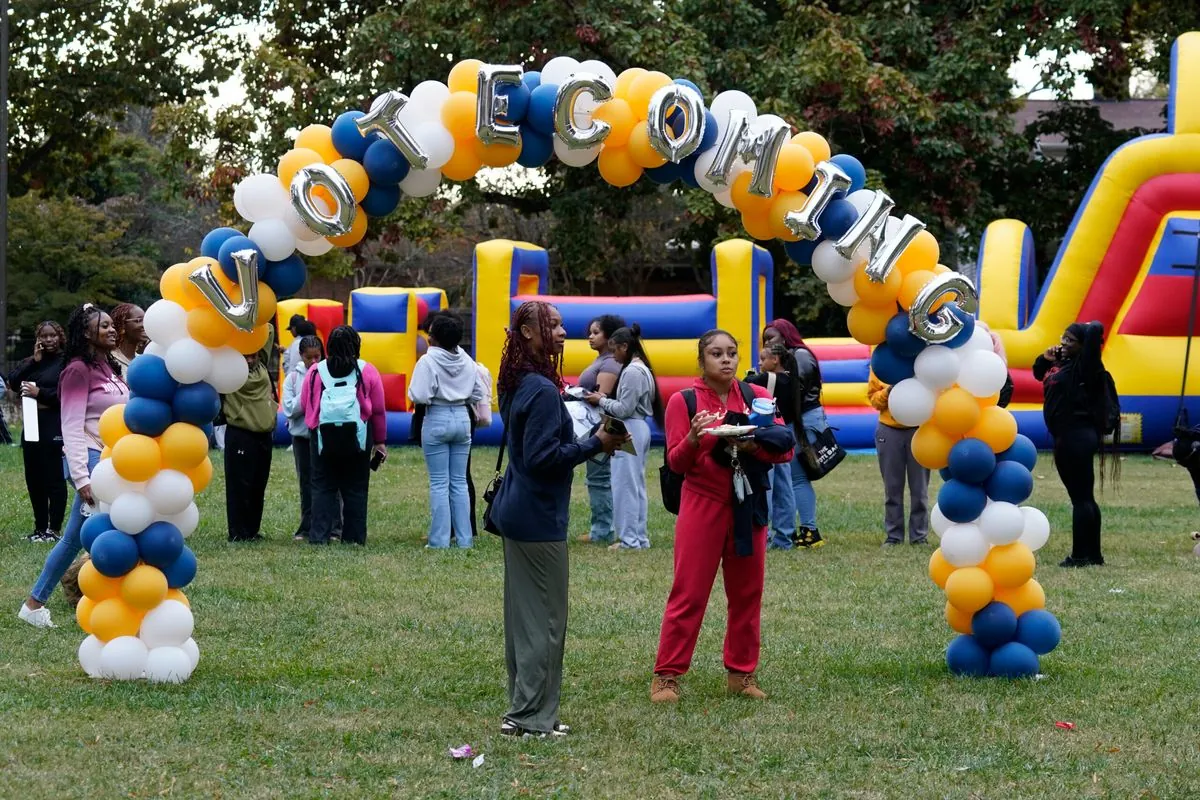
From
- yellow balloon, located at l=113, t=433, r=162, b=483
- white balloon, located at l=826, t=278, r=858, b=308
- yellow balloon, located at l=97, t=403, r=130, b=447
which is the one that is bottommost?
yellow balloon, located at l=113, t=433, r=162, b=483

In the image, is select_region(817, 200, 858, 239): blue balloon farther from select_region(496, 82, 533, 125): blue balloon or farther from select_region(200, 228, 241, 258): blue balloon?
select_region(200, 228, 241, 258): blue balloon

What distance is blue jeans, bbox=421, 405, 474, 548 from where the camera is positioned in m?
12.2

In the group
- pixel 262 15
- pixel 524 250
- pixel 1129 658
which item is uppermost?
pixel 262 15

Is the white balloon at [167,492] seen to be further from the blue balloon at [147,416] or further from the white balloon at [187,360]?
the white balloon at [187,360]

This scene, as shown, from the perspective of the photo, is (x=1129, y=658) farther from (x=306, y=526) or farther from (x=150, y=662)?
(x=306, y=526)

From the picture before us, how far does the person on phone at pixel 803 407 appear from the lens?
39.5 ft

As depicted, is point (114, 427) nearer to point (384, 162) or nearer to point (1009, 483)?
point (384, 162)

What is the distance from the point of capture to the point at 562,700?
7125mm

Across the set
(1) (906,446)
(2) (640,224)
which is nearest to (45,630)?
(1) (906,446)

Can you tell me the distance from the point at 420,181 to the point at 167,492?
197 centimetres

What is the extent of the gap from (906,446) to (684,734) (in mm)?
6408

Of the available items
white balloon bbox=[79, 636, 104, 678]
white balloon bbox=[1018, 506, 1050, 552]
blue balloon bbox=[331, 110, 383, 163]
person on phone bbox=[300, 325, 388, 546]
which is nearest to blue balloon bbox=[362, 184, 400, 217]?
blue balloon bbox=[331, 110, 383, 163]

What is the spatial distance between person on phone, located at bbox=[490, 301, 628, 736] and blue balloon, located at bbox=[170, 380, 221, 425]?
179cm

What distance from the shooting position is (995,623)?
7.61 m
